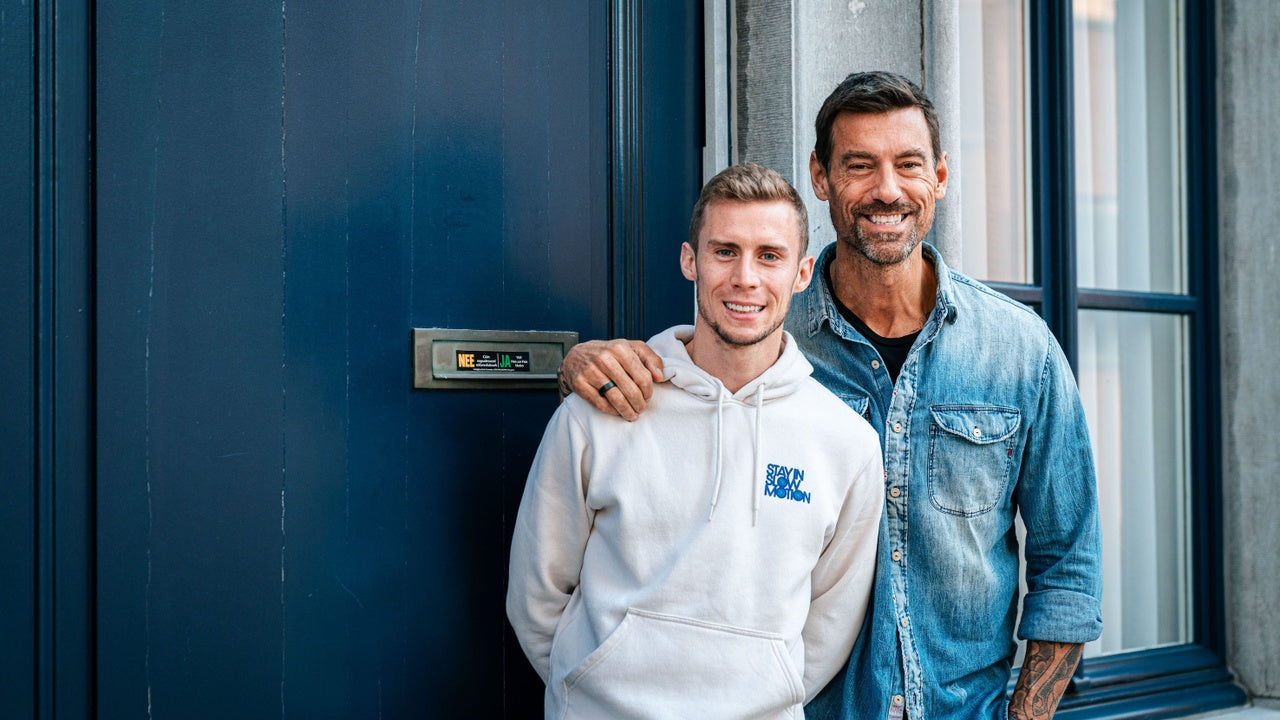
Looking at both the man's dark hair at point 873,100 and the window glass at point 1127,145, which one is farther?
the window glass at point 1127,145

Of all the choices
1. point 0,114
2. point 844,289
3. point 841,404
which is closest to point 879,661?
point 841,404

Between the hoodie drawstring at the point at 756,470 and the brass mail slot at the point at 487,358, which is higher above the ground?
the brass mail slot at the point at 487,358

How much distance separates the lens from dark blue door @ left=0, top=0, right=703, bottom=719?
7.30ft

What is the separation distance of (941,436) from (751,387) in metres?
0.50

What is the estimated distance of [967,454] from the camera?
96.5 inches

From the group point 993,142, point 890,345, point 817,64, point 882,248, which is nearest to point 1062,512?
point 890,345

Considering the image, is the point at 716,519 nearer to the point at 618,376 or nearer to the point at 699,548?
the point at 699,548

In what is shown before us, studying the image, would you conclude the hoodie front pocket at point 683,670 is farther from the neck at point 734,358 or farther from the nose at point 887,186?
the nose at point 887,186

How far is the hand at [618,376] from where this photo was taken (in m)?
2.18

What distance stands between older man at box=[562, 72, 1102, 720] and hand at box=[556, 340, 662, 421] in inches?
4.9

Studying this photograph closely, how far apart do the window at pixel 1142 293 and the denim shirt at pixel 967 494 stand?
1.21m

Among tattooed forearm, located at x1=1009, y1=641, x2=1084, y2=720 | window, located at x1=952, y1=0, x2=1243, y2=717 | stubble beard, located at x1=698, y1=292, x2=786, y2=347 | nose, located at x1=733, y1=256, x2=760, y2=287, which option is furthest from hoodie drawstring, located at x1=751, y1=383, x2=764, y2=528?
window, located at x1=952, y1=0, x2=1243, y2=717

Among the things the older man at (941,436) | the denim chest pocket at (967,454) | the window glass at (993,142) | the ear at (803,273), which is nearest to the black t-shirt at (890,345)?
the older man at (941,436)

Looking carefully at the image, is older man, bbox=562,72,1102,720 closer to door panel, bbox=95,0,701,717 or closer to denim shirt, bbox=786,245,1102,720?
denim shirt, bbox=786,245,1102,720
